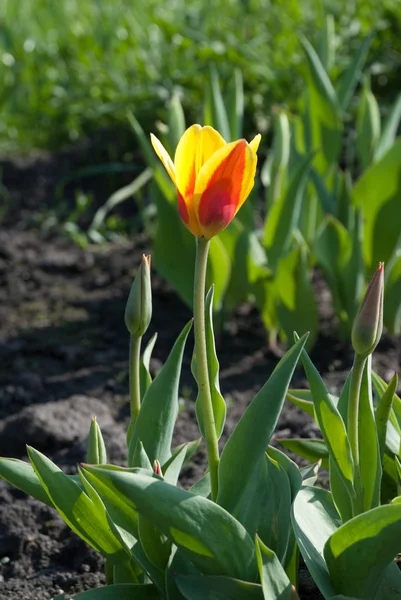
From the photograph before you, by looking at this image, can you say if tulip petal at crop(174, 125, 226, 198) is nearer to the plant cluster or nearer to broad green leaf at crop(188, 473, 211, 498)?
broad green leaf at crop(188, 473, 211, 498)

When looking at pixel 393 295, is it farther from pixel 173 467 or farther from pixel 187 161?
pixel 187 161

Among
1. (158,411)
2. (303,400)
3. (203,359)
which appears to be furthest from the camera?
(303,400)

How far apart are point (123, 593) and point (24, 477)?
A: 0.79ft

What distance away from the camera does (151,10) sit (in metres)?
4.83

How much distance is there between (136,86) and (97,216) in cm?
88

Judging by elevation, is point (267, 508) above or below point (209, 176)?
below

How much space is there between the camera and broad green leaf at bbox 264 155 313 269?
253cm

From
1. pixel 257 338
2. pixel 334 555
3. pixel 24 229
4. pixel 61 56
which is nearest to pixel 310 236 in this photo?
pixel 257 338

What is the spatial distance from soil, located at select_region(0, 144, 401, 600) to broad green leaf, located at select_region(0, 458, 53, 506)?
37 centimetres

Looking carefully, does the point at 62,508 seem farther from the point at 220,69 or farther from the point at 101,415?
the point at 220,69

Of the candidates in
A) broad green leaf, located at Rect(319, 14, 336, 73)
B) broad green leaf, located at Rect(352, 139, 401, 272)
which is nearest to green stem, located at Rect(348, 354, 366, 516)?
broad green leaf, located at Rect(352, 139, 401, 272)

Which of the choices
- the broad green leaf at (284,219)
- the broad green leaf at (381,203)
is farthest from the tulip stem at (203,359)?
the broad green leaf at (381,203)

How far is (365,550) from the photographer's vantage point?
1.31 meters

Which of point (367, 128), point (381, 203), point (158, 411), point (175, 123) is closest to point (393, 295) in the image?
point (381, 203)
